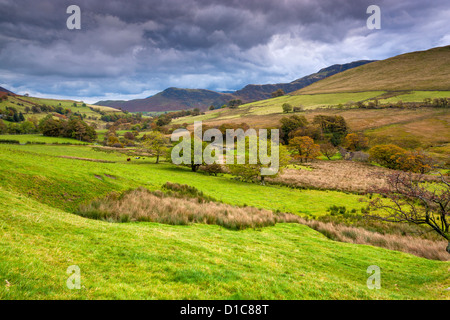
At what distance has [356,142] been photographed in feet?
284

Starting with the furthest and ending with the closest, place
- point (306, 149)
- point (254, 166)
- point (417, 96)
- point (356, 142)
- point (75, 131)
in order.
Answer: point (417, 96)
point (75, 131)
point (356, 142)
point (306, 149)
point (254, 166)

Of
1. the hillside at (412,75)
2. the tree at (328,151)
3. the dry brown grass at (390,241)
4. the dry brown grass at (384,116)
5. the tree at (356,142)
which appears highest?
the hillside at (412,75)

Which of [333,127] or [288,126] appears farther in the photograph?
[288,126]

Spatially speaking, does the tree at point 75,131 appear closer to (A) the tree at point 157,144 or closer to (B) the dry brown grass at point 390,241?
(A) the tree at point 157,144

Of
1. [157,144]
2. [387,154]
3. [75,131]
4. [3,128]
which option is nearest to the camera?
[157,144]

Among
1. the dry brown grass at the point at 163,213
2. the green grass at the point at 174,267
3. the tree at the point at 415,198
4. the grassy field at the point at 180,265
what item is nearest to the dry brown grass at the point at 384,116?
the dry brown grass at the point at 163,213

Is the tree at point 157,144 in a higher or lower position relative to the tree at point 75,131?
lower

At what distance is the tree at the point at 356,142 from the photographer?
280 feet

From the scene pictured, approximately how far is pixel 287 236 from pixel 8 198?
16632mm

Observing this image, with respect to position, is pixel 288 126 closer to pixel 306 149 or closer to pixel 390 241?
pixel 306 149

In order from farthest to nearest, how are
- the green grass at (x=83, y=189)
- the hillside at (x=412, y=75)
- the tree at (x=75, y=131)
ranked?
the hillside at (x=412, y=75), the tree at (x=75, y=131), the green grass at (x=83, y=189)

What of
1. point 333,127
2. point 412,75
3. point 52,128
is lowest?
point 52,128

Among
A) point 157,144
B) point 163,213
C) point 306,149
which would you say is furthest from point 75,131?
point 163,213

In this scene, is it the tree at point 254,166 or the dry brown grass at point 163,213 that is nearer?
the dry brown grass at point 163,213
